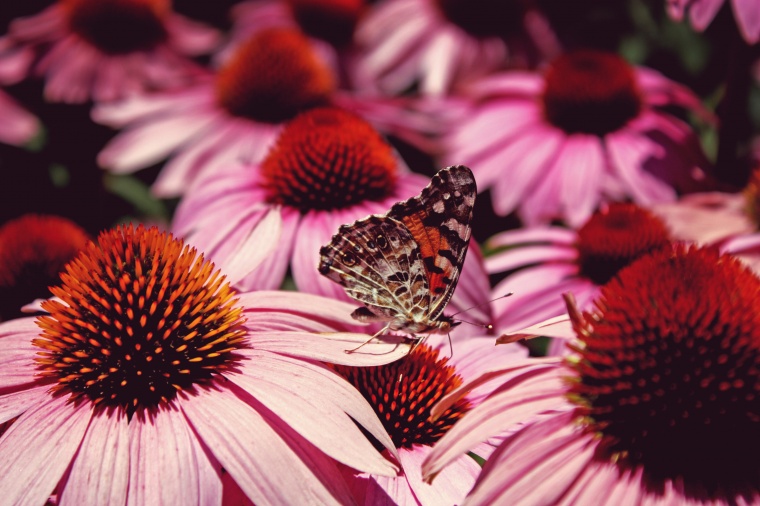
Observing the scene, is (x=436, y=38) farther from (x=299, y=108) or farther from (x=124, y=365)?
(x=124, y=365)

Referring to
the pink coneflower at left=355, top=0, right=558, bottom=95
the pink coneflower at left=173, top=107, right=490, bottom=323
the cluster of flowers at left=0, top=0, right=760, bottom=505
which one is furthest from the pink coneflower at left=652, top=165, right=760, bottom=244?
A: the pink coneflower at left=355, top=0, right=558, bottom=95

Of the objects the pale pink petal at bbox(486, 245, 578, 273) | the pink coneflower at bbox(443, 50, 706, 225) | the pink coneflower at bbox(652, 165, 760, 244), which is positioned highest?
the pink coneflower at bbox(443, 50, 706, 225)

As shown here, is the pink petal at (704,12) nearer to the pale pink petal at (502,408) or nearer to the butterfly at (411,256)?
the butterfly at (411,256)

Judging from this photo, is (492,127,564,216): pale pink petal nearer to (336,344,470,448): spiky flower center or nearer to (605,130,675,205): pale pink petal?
(605,130,675,205): pale pink petal

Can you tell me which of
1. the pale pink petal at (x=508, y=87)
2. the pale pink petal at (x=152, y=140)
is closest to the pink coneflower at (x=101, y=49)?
the pale pink petal at (x=152, y=140)

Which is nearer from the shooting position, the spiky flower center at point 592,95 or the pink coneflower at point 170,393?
the pink coneflower at point 170,393

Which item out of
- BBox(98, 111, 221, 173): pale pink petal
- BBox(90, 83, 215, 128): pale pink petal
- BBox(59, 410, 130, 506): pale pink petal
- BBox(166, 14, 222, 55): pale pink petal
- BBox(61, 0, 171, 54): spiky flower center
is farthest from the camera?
BBox(166, 14, 222, 55): pale pink petal

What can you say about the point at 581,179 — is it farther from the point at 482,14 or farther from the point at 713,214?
the point at 482,14
